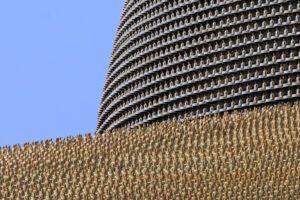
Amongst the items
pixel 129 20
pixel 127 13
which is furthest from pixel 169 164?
pixel 127 13

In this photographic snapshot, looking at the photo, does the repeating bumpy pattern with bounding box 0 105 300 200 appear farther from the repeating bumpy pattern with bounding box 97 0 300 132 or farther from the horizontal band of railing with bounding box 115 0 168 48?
the horizontal band of railing with bounding box 115 0 168 48

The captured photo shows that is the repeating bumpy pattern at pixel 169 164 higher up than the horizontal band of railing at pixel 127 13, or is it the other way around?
the horizontal band of railing at pixel 127 13

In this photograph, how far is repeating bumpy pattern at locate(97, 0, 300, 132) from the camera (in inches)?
1676

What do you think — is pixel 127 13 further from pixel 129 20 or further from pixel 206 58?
pixel 206 58

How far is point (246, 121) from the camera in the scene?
86.9 ft

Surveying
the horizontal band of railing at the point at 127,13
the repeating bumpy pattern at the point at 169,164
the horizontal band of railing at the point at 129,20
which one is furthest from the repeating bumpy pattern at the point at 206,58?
the repeating bumpy pattern at the point at 169,164

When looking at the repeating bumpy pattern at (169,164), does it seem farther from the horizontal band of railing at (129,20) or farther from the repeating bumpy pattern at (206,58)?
the horizontal band of railing at (129,20)

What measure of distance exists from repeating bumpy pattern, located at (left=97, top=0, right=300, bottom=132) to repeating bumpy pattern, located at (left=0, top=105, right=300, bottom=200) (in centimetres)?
1593

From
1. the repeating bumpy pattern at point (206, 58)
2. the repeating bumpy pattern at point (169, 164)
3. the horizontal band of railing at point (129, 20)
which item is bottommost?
the repeating bumpy pattern at point (169, 164)

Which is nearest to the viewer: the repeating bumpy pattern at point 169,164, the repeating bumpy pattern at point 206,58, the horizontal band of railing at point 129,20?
the repeating bumpy pattern at point 169,164

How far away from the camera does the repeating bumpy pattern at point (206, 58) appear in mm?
42562

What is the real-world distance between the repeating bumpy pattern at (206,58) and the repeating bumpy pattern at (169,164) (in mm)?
15932

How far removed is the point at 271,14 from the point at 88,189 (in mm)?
27169

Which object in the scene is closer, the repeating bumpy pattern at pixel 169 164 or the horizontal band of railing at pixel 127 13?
the repeating bumpy pattern at pixel 169 164
